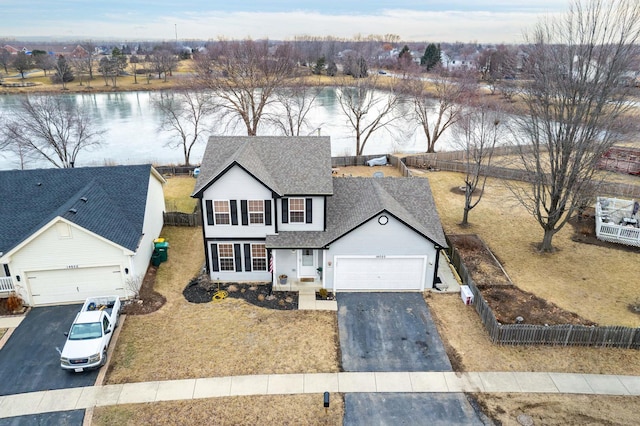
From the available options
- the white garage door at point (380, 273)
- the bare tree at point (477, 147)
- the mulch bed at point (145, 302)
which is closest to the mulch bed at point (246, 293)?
the mulch bed at point (145, 302)

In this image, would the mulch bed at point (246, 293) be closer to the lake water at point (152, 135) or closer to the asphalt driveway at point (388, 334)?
the asphalt driveway at point (388, 334)

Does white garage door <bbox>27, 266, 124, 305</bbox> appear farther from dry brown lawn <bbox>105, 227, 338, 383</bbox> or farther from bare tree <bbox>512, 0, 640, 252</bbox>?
bare tree <bbox>512, 0, 640, 252</bbox>

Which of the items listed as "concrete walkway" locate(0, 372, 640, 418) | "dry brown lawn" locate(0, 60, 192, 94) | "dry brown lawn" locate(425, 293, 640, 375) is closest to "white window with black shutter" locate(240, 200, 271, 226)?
"concrete walkway" locate(0, 372, 640, 418)

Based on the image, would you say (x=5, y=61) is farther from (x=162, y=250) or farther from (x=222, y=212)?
(x=222, y=212)

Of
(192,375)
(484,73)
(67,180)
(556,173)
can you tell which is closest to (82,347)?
(192,375)

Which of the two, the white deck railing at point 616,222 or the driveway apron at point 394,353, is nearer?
the driveway apron at point 394,353

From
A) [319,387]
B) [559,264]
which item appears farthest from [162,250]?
[559,264]
